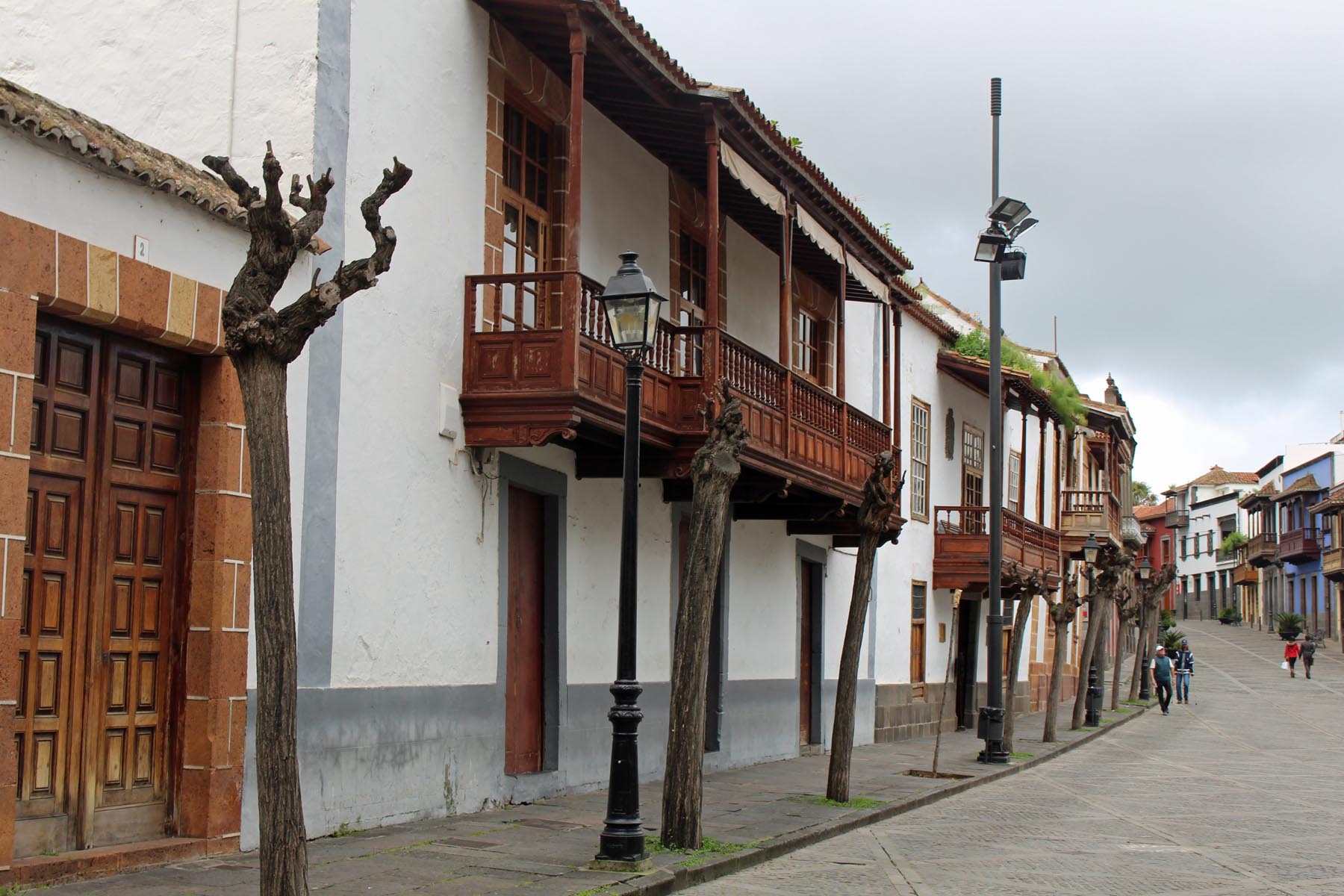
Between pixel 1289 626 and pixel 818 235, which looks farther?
pixel 1289 626

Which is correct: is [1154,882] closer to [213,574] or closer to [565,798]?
[565,798]

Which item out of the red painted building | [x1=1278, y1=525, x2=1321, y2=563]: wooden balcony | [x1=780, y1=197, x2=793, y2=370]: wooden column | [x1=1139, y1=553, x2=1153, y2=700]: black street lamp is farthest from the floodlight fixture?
the red painted building

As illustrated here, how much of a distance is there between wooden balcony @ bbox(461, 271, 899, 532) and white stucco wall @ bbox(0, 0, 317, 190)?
2.30 meters

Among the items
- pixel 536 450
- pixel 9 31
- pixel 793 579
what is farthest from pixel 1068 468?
pixel 9 31

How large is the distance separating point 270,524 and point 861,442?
42.2ft

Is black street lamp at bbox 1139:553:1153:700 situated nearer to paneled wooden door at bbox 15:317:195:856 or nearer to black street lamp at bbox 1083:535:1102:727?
black street lamp at bbox 1083:535:1102:727

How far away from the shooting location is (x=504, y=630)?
1257 cm

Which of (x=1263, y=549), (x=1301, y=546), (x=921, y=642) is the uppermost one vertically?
(x=1263, y=549)

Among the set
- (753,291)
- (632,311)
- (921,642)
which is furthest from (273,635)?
(921,642)

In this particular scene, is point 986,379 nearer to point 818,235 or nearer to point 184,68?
point 818,235

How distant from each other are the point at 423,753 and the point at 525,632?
7.44ft

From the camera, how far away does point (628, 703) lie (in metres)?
9.40

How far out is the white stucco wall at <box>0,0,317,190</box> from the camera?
10.2m

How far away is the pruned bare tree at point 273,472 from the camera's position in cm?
604
